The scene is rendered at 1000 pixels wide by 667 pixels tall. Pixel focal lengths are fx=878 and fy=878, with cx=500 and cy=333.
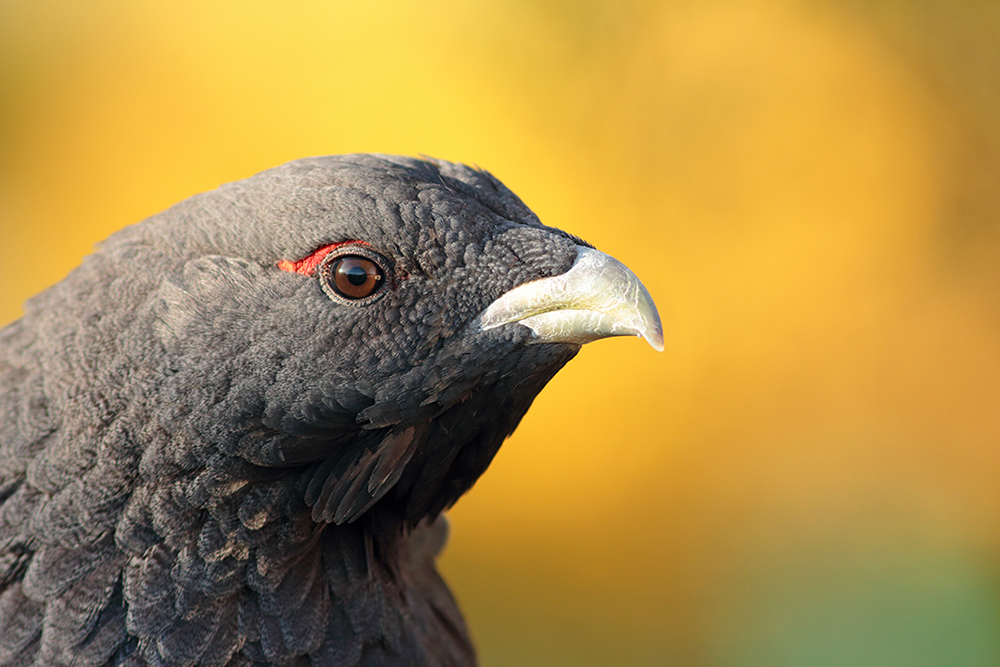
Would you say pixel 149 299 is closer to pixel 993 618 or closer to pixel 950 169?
pixel 950 169

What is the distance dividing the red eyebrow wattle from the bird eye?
2 centimetres

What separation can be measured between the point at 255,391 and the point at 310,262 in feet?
1.23

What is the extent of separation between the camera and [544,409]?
263 inches

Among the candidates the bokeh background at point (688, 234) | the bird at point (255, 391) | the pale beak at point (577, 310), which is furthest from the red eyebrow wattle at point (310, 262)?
the bokeh background at point (688, 234)

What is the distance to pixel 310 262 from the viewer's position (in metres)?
2.37

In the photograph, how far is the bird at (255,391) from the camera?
2.32 meters

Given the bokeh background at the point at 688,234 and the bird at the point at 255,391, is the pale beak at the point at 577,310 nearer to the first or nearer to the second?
the bird at the point at 255,391

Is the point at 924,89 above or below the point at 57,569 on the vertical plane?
above

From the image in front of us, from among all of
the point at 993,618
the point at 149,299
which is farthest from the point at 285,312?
the point at 993,618

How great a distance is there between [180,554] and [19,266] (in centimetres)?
504

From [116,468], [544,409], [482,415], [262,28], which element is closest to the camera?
[116,468]

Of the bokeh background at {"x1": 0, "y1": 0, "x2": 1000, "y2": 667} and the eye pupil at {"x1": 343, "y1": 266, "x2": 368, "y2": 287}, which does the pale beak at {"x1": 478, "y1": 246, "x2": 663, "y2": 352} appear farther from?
the bokeh background at {"x1": 0, "y1": 0, "x2": 1000, "y2": 667}

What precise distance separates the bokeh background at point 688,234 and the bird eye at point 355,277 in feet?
13.2

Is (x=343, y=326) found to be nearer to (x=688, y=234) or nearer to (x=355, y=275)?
(x=355, y=275)
